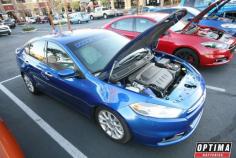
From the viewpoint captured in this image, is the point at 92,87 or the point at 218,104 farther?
the point at 218,104

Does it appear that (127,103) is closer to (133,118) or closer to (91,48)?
(133,118)

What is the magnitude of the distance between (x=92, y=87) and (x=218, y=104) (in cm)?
238

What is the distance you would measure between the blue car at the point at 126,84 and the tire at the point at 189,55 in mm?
1426

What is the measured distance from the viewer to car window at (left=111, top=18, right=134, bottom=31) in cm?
588

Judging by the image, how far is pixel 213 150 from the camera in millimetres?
2561

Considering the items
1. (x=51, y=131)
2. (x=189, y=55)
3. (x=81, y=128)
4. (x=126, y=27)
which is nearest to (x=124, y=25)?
(x=126, y=27)

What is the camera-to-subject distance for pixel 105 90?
2.61m

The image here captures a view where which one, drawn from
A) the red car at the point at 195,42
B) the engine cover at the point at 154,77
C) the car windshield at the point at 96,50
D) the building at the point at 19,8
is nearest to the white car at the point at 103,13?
the building at the point at 19,8

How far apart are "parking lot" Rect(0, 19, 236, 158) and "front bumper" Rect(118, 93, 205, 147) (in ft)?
0.98

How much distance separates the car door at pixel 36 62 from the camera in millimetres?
3701

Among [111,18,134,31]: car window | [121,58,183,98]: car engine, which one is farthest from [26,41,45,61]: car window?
[111,18,134,31]: car window

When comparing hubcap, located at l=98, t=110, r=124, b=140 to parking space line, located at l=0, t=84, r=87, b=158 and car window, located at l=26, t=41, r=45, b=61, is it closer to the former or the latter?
parking space line, located at l=0, t=84, r=87, b=158

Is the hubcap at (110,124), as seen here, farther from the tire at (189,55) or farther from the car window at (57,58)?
the tire at (189,55)

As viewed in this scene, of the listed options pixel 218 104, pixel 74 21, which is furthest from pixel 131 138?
pixel 74 21
